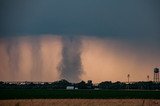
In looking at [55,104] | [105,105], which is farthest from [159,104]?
[55,104]

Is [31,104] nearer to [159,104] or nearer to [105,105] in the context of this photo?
[105,105]

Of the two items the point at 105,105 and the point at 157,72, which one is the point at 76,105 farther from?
the point at 157,72

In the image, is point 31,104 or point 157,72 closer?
point 31,104

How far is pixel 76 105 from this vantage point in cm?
4772

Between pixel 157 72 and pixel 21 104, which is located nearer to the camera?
pixel 21 104

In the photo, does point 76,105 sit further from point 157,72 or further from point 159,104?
point 157,72

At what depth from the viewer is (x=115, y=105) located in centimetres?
4734

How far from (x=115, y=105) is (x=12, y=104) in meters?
9.67

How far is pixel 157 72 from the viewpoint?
191250mm

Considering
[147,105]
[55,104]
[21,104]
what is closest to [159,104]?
[147,105]

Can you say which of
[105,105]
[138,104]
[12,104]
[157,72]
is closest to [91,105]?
[105,105]

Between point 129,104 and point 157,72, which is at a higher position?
point 157,72

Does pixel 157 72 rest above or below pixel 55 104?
above

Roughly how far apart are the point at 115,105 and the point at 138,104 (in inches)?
89.5
